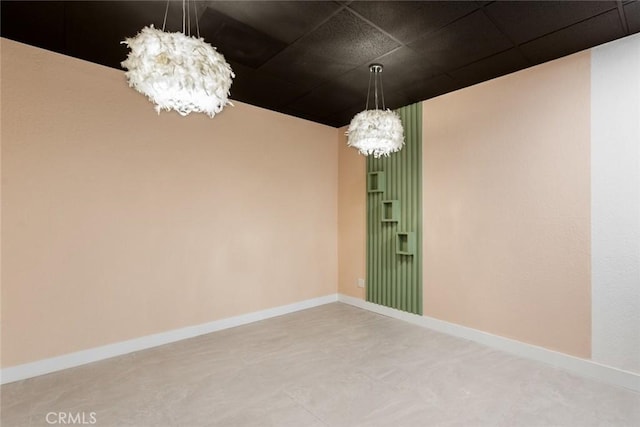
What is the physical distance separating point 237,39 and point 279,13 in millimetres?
519

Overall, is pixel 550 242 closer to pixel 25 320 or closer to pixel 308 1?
pixel 308 1

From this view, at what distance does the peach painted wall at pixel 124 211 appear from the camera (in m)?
2.57

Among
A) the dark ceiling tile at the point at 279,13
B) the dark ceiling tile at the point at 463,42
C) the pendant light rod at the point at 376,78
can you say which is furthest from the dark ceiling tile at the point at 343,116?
the dark ceiling tile at the point at 279,13

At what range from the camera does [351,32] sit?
2473mm

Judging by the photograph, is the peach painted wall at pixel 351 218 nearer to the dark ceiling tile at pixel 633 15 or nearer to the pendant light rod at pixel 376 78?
the pendant light rod at pixel 376 78

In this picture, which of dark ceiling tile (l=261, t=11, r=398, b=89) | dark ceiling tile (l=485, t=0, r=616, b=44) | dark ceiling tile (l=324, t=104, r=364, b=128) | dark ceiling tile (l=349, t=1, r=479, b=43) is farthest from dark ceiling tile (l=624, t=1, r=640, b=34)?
dark ceiling tile (l=324, t=104, r=364, b=128)

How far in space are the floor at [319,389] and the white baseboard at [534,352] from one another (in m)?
0.10

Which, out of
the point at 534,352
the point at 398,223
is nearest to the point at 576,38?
the point at 398,223

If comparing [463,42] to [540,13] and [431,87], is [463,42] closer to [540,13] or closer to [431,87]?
[540,13]

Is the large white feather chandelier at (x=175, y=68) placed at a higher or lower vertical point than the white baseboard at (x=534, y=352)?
higher

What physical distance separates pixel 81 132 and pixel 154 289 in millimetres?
1680

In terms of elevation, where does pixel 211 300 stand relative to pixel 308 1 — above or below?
below

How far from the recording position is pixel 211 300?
3.61 meters

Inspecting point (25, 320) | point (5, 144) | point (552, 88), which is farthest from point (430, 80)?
point (25, 320)
